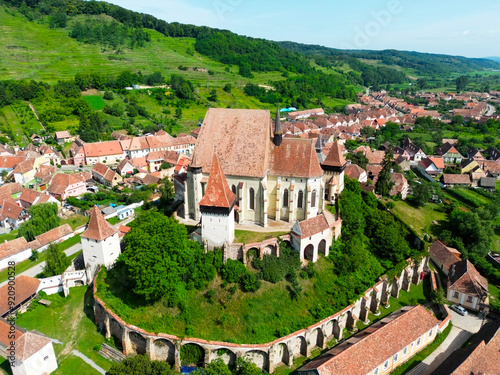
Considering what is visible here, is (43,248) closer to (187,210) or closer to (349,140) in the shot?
(187,210)

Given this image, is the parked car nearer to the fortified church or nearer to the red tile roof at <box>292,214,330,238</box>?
the fortified church

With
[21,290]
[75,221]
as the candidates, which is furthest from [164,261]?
[75,221]

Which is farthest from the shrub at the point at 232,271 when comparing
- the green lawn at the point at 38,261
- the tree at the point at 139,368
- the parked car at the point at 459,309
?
the parked car at the point at 459,309

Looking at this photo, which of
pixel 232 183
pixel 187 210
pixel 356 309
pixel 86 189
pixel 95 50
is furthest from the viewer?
pixel 95 50

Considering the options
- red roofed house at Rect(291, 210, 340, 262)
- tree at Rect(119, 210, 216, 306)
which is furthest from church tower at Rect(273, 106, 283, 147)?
tree at Rect(119, 210, 216, 306)

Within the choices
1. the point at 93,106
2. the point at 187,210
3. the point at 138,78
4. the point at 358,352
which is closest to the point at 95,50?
the point at 138,78

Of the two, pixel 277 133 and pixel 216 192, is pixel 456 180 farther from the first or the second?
pixel 216 192
